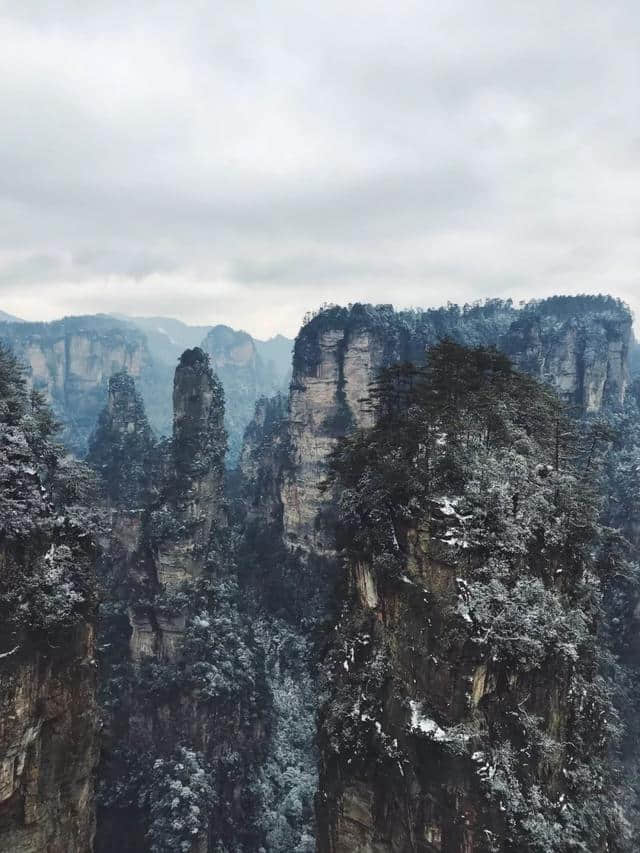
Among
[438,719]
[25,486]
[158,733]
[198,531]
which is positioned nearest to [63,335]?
[198,531]

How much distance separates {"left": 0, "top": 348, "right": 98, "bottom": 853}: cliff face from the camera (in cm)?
1909

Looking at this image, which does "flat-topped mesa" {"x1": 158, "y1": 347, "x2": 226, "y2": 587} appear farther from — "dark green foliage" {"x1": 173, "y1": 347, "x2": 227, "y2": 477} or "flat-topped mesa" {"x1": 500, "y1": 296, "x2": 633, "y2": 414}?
"flat-topped mesa" {"x1": 500, "y1": 296, "x2": 633, "y2": 414}

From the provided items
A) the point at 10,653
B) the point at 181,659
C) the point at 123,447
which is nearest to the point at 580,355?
the point at 181,659

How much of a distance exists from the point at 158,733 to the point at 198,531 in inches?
641

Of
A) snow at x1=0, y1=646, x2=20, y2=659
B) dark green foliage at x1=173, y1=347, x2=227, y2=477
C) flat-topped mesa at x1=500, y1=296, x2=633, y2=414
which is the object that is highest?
flat-topped mesa at x1=500, y1=296, x2=633, y2=414

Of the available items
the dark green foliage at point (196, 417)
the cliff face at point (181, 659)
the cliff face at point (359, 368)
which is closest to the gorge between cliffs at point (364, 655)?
the cliff face at point (181, 659)

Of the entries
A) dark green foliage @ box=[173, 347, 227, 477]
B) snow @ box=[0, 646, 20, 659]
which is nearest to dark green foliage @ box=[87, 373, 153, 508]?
dark green foliage @ box=[173, 347, 227, 477]

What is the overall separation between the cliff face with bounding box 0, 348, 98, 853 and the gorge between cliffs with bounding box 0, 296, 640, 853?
0.08 meters

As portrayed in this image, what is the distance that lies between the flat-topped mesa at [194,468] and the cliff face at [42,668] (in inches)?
1088

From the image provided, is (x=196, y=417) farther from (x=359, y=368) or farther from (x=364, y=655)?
(x=364, y=655)

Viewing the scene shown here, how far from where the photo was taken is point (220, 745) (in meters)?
43.8

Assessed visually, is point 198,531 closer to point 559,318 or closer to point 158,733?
point 158,733

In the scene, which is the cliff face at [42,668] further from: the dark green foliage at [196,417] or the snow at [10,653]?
the dark green foliage at [196,417]

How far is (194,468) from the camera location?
54531 mm
